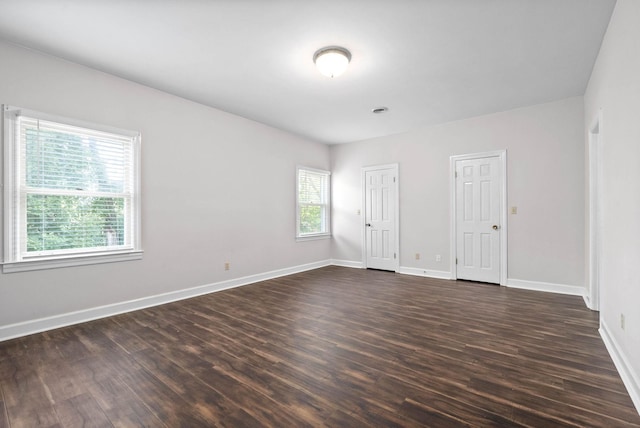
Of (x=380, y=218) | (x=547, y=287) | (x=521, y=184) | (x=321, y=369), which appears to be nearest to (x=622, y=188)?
(x=321, y=369)

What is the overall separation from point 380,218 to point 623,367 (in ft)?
13.6

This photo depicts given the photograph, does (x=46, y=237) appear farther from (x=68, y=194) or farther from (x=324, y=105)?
(x=324, y=105)

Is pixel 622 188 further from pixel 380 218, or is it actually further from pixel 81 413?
pixel 380 218

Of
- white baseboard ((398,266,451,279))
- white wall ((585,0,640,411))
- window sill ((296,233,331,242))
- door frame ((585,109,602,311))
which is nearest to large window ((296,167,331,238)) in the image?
window sill ((296,233,331,242))

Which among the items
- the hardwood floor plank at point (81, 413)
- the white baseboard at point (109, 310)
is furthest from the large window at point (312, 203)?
the hardwood floor plank at point (81, 413)

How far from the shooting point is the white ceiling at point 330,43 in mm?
2277

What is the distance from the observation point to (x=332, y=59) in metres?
2.84

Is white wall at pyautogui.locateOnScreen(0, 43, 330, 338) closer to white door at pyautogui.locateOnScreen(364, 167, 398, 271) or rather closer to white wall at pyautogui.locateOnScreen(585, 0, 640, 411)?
white door at pyautogui.locateOnScreen(364, 167, 398, 271)

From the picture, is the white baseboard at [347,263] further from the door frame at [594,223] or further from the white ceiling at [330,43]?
the door frame at [594,223]

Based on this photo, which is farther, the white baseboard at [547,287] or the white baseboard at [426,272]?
the white baseboard at [426,272]

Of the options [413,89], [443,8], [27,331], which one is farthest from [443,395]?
[27,331]

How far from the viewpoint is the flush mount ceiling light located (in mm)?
2801

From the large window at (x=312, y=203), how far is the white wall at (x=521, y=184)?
1.49m

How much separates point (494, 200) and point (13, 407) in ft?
18.3
